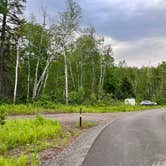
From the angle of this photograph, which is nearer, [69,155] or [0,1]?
[69,155]

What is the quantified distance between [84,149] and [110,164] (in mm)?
3024

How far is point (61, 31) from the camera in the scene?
4341 cm

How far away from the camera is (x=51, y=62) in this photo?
5103 cm

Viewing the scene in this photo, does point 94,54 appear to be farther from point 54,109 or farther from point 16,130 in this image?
point 16,130

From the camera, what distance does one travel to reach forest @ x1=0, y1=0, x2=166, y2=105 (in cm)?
3997

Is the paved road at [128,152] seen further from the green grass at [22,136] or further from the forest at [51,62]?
the forest at [51,62]

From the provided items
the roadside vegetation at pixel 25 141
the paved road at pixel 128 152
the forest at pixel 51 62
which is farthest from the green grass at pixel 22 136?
the forest at pixel 51 62

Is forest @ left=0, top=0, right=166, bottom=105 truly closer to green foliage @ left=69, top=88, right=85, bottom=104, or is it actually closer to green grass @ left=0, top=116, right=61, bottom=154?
green foliage @ left=69, top=88, right=85, bottom=104

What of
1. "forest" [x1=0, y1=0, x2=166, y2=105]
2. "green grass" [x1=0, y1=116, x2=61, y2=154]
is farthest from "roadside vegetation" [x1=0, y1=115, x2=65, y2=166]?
"forest" [x1=0, y1=0, x2=166, y2=105]

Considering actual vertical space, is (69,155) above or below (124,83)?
below

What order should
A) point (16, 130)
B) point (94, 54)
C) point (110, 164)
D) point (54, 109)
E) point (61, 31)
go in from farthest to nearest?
point (94, 54), point (61, 31), point (54, 109), point (16, 130), point (110, 164)

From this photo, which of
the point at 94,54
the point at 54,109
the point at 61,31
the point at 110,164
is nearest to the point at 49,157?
the point at 110,164

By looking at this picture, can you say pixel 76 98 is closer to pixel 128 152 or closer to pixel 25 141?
pixel 25 141

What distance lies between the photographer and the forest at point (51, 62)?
131 ft
